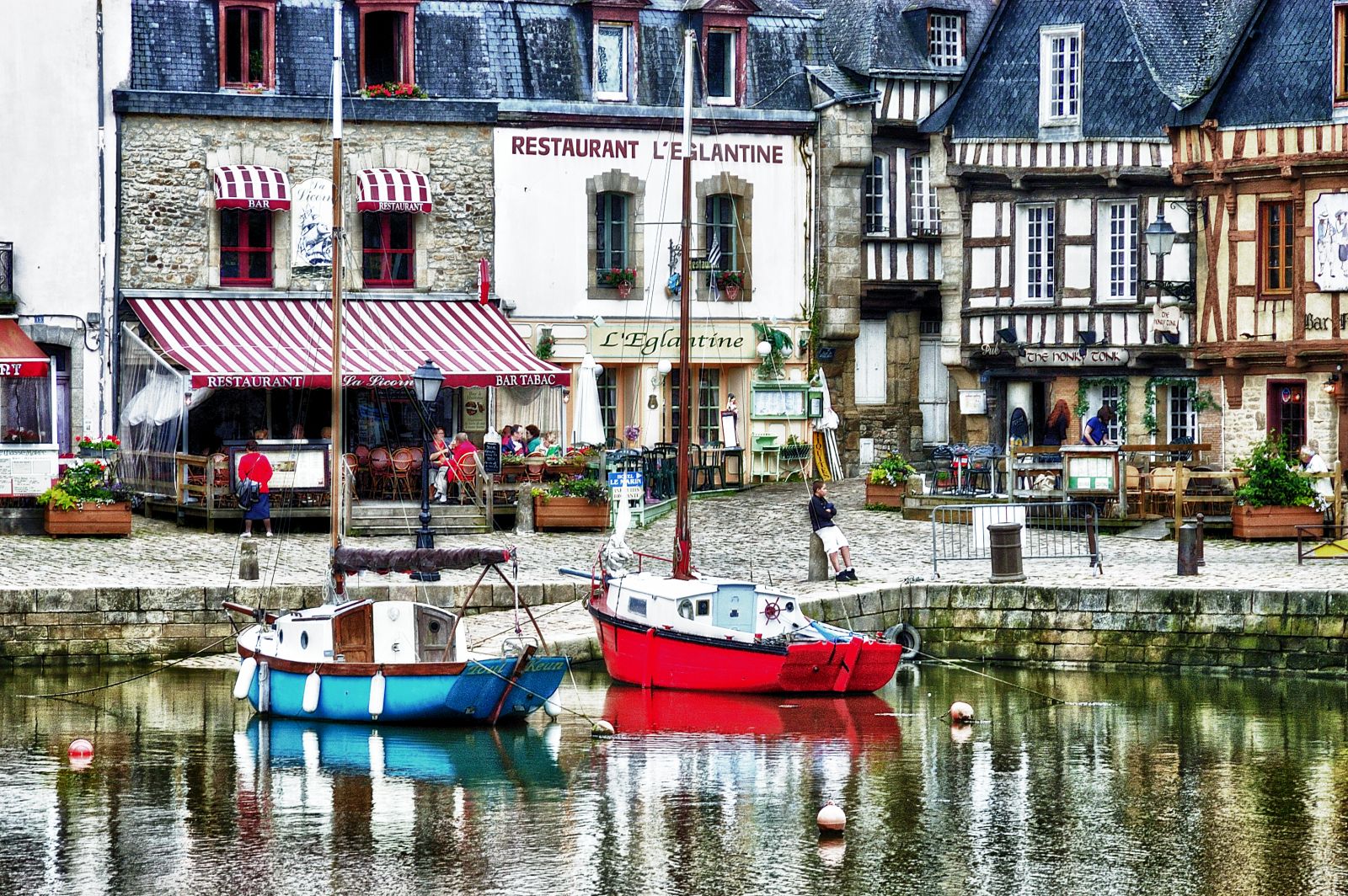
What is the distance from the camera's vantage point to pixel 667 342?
37.0 metres

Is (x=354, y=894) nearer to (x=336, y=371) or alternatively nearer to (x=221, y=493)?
(x=336, y=371)

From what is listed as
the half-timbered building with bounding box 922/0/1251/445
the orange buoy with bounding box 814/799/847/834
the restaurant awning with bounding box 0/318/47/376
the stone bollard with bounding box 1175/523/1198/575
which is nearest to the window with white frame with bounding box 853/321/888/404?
the half-timbered building with bounding box 922/0/1251/445

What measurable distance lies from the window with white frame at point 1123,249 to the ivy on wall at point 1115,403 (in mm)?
1256

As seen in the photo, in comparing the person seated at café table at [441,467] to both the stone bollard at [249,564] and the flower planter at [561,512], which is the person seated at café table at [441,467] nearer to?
the flower planter at [561,512]

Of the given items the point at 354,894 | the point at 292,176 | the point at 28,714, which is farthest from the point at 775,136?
the point at 354,894

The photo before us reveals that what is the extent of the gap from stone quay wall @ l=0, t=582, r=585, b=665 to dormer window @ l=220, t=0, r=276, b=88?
35.2 ft

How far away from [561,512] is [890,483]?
479 cm

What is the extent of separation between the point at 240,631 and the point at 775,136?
1519 cm

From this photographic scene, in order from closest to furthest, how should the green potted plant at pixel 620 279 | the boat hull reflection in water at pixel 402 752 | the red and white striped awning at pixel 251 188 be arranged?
the boat hull reflection in water at pixel 402 752, the red and white striped awning at pixel 251 188, the green potted plant at pixel 620 279

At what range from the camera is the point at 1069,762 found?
21.4 m

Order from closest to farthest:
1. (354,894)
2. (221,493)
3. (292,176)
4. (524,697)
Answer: (354,894), (524,697), (221,493), (292,176)

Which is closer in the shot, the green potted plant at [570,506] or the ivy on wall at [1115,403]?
the green potted plant at [570,506]

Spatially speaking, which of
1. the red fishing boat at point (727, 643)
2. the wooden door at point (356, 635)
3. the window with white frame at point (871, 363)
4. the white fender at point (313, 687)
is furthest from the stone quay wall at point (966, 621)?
the window with white frame at point (871, 363)

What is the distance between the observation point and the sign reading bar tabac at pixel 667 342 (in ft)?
120
